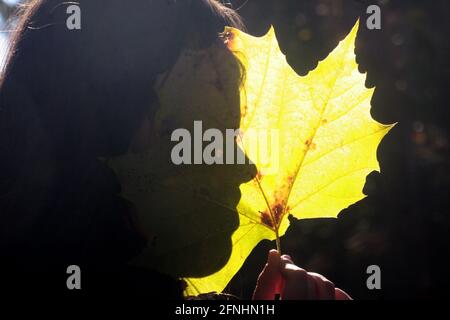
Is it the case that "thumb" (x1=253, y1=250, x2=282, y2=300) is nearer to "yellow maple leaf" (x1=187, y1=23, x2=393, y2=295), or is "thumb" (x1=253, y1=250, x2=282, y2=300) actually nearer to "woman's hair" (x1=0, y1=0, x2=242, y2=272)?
"yellow maple leaf" (x1=187, y1=23, x2=393, y2=295)

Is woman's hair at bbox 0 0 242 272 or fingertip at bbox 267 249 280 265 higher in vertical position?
woman's hair at bbox 0 0 242 272

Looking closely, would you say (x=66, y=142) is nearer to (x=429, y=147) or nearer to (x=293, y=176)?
(x=293, y=176)

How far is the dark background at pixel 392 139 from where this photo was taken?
279 cm

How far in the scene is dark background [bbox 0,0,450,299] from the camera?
9.16ft

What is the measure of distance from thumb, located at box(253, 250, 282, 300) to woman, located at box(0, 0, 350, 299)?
0.19 meters

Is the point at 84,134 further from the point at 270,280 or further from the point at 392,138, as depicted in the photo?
the point at 392,138

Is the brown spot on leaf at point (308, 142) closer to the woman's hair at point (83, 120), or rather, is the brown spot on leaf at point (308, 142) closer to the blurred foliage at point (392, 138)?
the woman's hair at point (83, 120)

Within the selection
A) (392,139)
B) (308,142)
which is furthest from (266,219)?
(392,139)

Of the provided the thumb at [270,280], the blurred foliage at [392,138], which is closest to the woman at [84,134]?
the thumb at [270,280]

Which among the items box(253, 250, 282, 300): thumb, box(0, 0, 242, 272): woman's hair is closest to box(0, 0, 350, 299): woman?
box(0, 0, 242, 272): woman's hair

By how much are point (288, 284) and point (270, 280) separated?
3 cm

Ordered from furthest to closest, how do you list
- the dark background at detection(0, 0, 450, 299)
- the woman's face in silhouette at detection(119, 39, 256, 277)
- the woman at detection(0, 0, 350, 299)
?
the dark background at detection(0, 0, 450, 299) → the woman at detection(0, 0, 350, 299) → the woman's face in silhouette at detection(119, 39, 256, 277)

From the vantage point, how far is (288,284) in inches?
31.5

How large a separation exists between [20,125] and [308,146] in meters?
0.55
